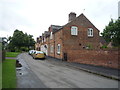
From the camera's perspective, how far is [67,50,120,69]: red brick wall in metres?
12.6

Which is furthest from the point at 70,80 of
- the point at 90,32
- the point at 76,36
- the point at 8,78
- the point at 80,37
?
the point at 90,32

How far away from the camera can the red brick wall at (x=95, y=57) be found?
12.6 meters

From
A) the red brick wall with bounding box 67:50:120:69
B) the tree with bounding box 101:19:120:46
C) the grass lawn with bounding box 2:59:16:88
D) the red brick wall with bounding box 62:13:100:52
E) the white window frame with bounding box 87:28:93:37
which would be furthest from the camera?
the tree with bounding box 101:19:120:46

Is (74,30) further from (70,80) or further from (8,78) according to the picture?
(8,78)

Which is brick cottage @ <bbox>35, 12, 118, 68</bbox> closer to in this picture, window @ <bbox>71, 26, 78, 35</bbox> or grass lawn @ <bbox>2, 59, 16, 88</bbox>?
window @ <bbox>71, 26, 78, 35</bbox>

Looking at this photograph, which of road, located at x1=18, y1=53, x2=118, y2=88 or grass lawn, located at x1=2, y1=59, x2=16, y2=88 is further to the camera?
road, located at x1=18, y1=53, x2=118, y2=88

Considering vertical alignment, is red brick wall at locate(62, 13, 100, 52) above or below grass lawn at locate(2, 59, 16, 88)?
above

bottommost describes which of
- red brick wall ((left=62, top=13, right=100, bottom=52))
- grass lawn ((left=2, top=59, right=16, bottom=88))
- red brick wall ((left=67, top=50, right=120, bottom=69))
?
grass lawn ((left=2, top=59, right=16, bottom=88))

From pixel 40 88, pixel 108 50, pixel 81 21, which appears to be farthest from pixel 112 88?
pixel 81 21

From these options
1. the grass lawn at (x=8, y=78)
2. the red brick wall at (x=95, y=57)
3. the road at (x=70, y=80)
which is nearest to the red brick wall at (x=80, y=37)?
the red brick wall at (x=95, y=57)

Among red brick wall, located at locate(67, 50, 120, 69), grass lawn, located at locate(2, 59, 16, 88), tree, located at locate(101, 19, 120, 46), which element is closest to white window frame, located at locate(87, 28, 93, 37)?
tree, located at locate(101, 19, 120, 46)

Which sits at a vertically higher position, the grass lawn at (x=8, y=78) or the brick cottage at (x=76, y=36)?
the brick cottage at (x=76, y=36)

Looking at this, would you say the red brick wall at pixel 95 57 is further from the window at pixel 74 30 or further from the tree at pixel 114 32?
the tree at pixel 114 32

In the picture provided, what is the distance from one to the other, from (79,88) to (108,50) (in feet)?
26.7
